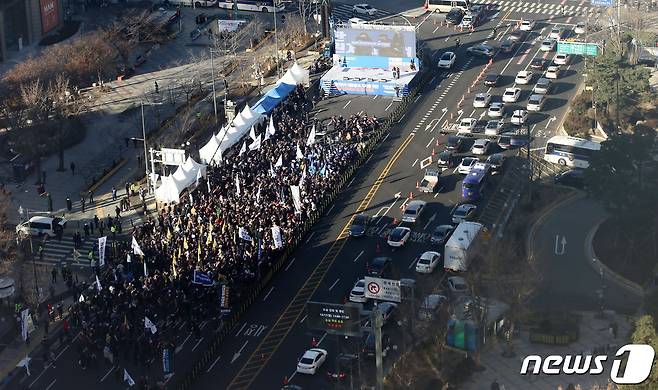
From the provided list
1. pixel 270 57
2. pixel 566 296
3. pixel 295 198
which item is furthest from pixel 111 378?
pixel 270 57

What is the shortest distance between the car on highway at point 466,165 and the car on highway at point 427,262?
43.8ft

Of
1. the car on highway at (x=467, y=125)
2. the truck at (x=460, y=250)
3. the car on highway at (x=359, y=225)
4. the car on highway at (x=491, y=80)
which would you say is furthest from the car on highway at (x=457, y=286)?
the car on highway at (x=491, y=80)

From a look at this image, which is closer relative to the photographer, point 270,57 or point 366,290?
point 366,290

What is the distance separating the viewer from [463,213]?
84438 millimetres

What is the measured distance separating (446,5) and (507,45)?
1254cm

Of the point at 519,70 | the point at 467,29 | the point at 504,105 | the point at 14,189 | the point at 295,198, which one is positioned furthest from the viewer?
the point at 467,29

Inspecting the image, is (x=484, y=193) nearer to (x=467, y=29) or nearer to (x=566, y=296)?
(x=566, y=296)

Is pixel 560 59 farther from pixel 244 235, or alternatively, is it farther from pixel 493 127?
pixel 244 235

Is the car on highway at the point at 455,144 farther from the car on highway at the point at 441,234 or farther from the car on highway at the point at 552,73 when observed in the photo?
the car on highway at the point at 552,73

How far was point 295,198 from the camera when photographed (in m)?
A: 83.4

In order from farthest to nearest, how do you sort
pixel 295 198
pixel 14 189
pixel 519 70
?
1. pixel 519 70
2. pixel 14 189
3. pixel 295 198

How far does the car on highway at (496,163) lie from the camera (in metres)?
91.1

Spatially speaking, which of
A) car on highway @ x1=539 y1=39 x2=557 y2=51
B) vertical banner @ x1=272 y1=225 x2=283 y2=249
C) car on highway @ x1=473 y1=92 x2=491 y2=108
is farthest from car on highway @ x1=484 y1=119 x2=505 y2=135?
vertical banner @ x1=272 y1=225 x2=283 y2=249

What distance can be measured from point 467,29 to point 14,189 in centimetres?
4655
